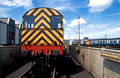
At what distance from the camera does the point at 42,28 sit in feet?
19.0

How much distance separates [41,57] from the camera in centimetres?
529

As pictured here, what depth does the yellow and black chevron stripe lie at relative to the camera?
571cm

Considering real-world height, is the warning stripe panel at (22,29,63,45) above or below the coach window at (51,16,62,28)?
below

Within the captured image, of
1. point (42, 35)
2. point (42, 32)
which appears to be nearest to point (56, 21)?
point (42, 32)

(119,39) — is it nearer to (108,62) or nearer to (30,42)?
(108,62)

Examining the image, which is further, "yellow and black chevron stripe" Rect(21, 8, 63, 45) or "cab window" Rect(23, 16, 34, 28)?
"cab window" Rect(23, 16, 34, 28)

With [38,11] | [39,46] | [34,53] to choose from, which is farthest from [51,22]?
[34,53]

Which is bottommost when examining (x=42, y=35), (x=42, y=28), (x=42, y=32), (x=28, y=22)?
(x=42, y=35)

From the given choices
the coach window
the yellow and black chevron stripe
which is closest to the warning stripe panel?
the yellow and black chevron stripe

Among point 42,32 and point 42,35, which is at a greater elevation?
point 42,32

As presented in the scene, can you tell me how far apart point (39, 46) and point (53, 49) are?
2.71ft

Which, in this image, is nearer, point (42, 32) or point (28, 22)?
point (42, 32)

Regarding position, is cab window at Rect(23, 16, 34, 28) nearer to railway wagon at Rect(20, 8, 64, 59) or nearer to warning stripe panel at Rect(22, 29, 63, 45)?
railway wagon at Rect(20, 8, 64, 59)

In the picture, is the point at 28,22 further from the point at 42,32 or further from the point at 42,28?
the point at 42,32
